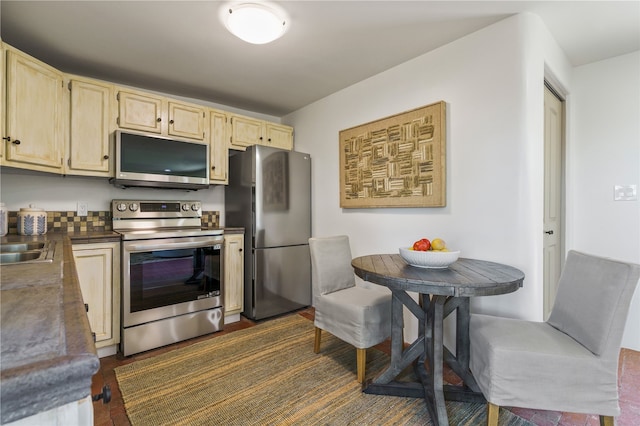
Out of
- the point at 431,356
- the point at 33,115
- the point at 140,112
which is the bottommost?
the point at 431,356

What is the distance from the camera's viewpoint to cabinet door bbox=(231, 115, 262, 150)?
324cm

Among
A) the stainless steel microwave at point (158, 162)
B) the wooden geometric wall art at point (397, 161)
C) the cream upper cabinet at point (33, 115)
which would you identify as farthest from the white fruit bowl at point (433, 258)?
the cream upper cabinet at point (33, 115)

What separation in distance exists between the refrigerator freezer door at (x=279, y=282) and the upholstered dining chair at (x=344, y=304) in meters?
0.91

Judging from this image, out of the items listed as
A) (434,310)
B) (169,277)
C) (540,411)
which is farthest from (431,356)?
(169,277)

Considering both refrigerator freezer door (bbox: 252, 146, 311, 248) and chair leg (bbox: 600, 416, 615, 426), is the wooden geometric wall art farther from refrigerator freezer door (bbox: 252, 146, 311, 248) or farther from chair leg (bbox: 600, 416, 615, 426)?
chair leg (bbox: 600, 416, 615, 426)

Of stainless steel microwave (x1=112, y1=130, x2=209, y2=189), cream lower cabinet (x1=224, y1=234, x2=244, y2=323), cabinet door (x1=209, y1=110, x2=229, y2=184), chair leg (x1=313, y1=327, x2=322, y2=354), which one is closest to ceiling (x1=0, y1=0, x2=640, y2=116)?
cabinet door (x1=209, y1=110, x2=229, y2=184)

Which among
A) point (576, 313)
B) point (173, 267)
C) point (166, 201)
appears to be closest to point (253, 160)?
point (166, 201)

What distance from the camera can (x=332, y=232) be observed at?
3283 millimetres

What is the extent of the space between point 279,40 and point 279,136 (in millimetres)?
1512

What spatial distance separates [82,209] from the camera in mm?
2654

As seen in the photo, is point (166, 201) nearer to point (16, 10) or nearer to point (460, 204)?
point (16, 10)

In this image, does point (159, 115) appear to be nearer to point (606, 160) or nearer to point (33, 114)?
point (33, 114)

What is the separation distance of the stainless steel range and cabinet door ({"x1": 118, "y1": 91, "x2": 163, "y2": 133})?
71 cm

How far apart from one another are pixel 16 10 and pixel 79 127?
2.60 ft
